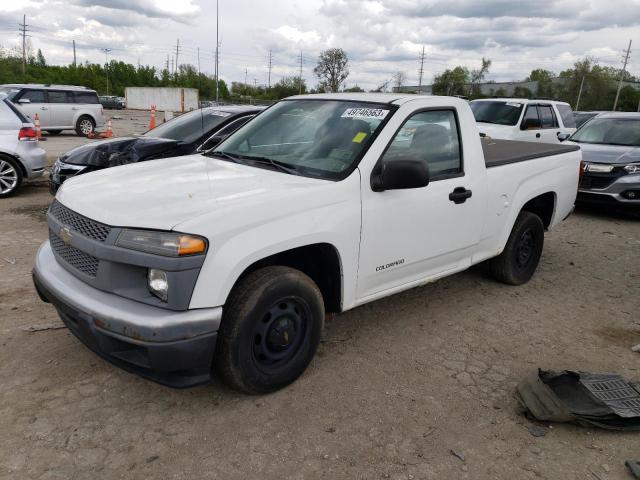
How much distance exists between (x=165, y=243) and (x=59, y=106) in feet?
58.9

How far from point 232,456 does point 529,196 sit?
3.60 meters

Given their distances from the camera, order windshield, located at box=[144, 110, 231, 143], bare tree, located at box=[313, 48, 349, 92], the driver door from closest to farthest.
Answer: the driver door, windshield, located at box=[144, 110, 231, 143], bare tree, located at box=[313, 48, 349, 92]

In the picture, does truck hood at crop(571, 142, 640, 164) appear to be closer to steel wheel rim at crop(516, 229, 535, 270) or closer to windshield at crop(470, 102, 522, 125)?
windshield at crop(470, 102, 522, 125)

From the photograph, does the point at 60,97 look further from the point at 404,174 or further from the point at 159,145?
the point at 404,174

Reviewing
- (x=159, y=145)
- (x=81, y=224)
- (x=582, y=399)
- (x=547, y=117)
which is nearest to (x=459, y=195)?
(x=582, y=399)

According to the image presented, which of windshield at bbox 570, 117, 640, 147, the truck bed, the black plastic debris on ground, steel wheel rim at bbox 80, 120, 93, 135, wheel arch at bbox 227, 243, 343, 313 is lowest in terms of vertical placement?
the black plastic debris on ground

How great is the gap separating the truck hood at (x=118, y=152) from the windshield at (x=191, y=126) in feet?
0.89

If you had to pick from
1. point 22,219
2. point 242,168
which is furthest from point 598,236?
point 22,219

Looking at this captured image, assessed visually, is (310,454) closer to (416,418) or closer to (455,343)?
(416,418)

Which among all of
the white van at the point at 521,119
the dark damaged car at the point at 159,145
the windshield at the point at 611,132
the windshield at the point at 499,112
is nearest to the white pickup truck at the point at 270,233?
the dark damaged car at the point at 159,145

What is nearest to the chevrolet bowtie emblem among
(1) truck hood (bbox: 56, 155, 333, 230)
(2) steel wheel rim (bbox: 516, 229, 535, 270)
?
(1) truck hood (bbox: 56, 155, 333, 230)

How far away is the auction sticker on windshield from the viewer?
3551 mm

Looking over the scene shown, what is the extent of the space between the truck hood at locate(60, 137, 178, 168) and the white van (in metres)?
6.97

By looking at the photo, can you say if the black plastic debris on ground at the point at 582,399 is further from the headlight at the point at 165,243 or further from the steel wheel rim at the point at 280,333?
the headlight at the point at 165,243
